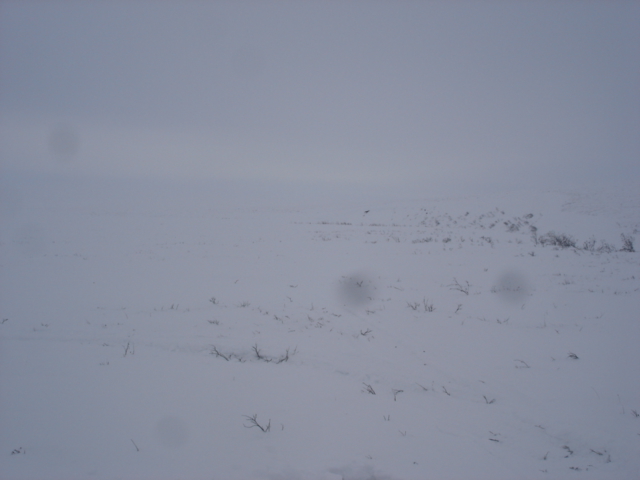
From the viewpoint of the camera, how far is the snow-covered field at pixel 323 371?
132 inches

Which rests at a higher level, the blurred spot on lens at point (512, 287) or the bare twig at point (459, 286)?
the blurred spot on lens at point (512, 287)

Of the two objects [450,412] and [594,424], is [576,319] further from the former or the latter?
[450,412]

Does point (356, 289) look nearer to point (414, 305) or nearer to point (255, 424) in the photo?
point (414, 305)

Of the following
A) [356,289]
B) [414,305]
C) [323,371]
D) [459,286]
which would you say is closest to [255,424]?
[323,371]

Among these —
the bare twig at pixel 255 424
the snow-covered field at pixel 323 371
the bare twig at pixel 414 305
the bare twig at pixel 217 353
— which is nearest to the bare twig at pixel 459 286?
the snow-covered field at pixel 323 371

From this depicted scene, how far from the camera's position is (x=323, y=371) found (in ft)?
16.2

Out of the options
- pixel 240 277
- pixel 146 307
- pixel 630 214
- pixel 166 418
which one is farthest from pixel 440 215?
pixel 166 418

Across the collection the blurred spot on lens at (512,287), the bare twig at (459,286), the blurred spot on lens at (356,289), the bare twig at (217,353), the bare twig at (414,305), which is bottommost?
the bare twig at (217,353)

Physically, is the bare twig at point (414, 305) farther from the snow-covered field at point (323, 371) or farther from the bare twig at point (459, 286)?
the bare twig at point (459, 286)

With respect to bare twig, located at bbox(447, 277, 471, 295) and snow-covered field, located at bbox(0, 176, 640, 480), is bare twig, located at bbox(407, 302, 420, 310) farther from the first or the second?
bare twig, located at bbox(447, 277, 471, 295)

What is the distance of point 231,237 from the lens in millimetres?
18641

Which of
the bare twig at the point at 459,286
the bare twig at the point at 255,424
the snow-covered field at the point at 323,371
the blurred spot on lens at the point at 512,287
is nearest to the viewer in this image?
the snow-covered field at the point at 323,371

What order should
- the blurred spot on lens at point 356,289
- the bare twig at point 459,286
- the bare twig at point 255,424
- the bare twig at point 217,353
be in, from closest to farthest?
the bare twig at point 255,424 < the bare twig at point 217,353 < the blurred spot on lens at point 356,289 < the bare twig at point 459,286

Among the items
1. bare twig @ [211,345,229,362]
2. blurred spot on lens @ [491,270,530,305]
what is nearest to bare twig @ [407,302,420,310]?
blurred spot on lens @ [491,270,530,305]
